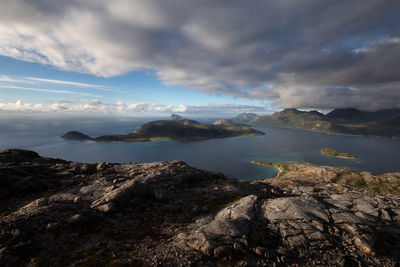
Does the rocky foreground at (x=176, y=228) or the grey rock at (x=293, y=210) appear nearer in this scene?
the rocky foreground at (x=176, y=228)

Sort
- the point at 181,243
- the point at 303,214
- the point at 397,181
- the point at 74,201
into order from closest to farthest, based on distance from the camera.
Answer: the point at 181,243 < the point at 303,214 < the point at 74,201 < the point at 397,181

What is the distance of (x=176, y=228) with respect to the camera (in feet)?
47.3

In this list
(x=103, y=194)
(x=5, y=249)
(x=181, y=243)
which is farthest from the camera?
(x=103, y=194)

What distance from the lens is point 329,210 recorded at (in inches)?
671

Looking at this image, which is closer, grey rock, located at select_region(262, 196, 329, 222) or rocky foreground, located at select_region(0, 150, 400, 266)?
rocky foreground, located at select_region(0, 150, 400, 266)

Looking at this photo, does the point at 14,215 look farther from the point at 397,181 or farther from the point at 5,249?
the point at 397,181

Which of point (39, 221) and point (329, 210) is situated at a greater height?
point (39, 221)

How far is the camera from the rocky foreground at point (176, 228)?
1066 cm

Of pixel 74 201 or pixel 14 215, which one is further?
pixel 74 201

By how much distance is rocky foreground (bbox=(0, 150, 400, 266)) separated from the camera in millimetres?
10664

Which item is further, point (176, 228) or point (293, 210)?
point (293, 210)

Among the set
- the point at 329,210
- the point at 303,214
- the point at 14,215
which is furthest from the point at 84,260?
the point at 329,210

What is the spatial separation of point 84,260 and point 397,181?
184m

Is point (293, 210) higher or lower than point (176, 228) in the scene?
higher
